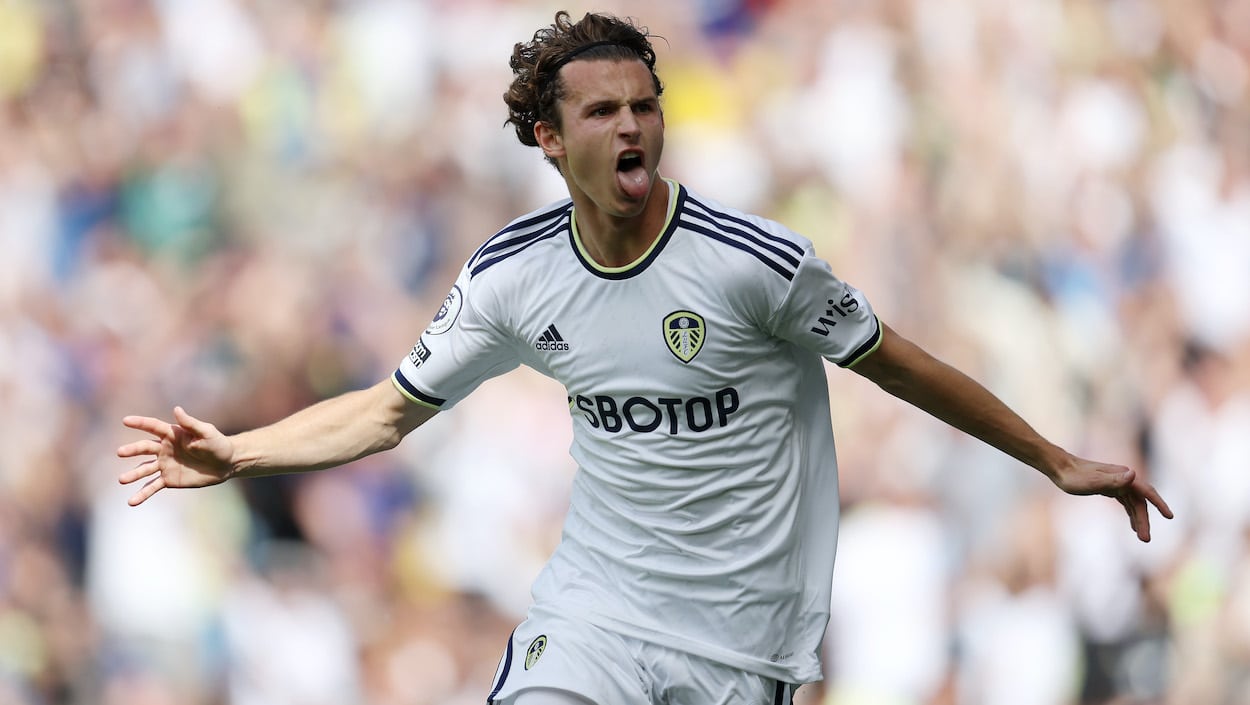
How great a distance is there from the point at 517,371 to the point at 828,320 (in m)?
3.57

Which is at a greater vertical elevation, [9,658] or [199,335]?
[199,335]

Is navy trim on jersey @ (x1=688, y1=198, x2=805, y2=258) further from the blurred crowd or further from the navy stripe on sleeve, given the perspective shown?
the blurred crowd

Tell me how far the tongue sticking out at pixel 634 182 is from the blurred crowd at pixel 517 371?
346 cm

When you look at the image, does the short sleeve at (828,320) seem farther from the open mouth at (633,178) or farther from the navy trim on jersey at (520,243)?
the navy trim on jersey at (520,243)

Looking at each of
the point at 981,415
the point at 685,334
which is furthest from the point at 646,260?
the point at 981,415

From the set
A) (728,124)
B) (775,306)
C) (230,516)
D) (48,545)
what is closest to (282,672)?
(230,516)

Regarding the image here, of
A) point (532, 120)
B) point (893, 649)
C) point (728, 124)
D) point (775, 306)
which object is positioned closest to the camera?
point (775, 306)

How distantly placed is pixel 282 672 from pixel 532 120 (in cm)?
369

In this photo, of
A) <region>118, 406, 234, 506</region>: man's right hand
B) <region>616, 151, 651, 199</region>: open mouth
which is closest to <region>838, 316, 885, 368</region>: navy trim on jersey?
<region>616, 151, 651, 199</region>: open mouth

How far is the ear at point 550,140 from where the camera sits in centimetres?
362

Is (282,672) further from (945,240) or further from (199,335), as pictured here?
(945,240)

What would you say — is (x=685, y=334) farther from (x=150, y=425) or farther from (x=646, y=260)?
(x=150, y=425)

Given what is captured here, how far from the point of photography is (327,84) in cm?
719

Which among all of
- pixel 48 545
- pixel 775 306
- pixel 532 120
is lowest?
pixel 48 545
